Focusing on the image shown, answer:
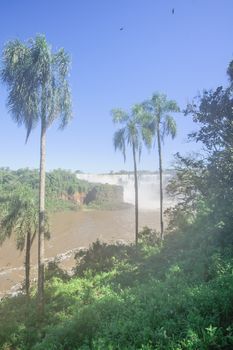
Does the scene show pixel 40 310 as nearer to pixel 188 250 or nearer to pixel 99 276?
pixel 99 276

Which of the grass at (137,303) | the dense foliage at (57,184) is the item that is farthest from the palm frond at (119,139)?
the dense foliage at (57,184)

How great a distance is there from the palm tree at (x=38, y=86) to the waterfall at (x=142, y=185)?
68.4 meters

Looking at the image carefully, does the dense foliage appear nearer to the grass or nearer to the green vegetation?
the green vegetation

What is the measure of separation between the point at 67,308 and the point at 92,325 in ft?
16.6

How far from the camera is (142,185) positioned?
94.4m

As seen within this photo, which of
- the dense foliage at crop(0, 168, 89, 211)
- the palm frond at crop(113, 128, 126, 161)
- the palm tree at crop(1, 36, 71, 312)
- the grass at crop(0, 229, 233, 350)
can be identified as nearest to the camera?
the grass at crop(0, 229, 233, 350)

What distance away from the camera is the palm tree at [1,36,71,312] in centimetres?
1354

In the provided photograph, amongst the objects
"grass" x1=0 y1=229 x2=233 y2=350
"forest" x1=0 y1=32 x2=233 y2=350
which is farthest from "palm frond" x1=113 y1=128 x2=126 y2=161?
"grass" x1=0 y1=229 x2=233 y2=350

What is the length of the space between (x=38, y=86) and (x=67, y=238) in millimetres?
32758

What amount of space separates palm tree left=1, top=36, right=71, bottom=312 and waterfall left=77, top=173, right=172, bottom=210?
224 feet

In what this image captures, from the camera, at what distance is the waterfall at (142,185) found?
88.0 metres

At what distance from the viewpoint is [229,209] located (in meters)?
11.7

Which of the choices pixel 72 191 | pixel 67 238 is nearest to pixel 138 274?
pixel 67 238

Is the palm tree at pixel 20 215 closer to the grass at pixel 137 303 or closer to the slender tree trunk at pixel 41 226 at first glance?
the slender tree trunk at pixel 41 226
